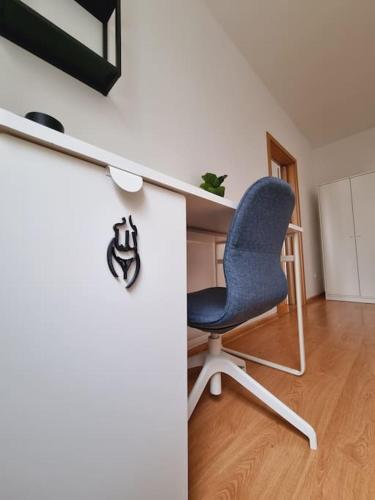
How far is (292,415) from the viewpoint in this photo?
2.17ft

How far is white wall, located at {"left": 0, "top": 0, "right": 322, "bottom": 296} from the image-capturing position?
806 millimetres

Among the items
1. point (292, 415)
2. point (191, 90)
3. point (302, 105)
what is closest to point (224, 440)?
point (292, 415)

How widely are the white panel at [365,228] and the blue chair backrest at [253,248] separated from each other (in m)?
3.00

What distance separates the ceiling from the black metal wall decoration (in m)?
2.18

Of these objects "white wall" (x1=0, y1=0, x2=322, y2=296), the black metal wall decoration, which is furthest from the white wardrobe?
the black metal wall decoration

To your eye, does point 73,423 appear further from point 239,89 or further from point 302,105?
point 302,105

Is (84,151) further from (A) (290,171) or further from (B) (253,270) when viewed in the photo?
(A) (290,171)

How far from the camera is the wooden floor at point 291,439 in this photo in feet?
1.72

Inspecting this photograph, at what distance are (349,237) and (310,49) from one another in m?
2.32

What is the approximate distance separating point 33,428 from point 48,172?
354 mm

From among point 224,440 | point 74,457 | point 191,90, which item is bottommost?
point 224,440

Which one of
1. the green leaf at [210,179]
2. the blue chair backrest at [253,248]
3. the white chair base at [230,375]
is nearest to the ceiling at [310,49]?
the green leaf at [210,179]

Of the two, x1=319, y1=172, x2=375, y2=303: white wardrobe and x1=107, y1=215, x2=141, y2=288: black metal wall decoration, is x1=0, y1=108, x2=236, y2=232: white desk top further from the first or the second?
x1=319, y1=172, x2=375, y2=303: white wardrobe

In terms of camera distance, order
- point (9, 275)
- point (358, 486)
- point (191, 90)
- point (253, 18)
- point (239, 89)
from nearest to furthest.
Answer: point (9, 275)
point (358, 486)
point (191, 90)
point (253, 18)
point (239, 89)
